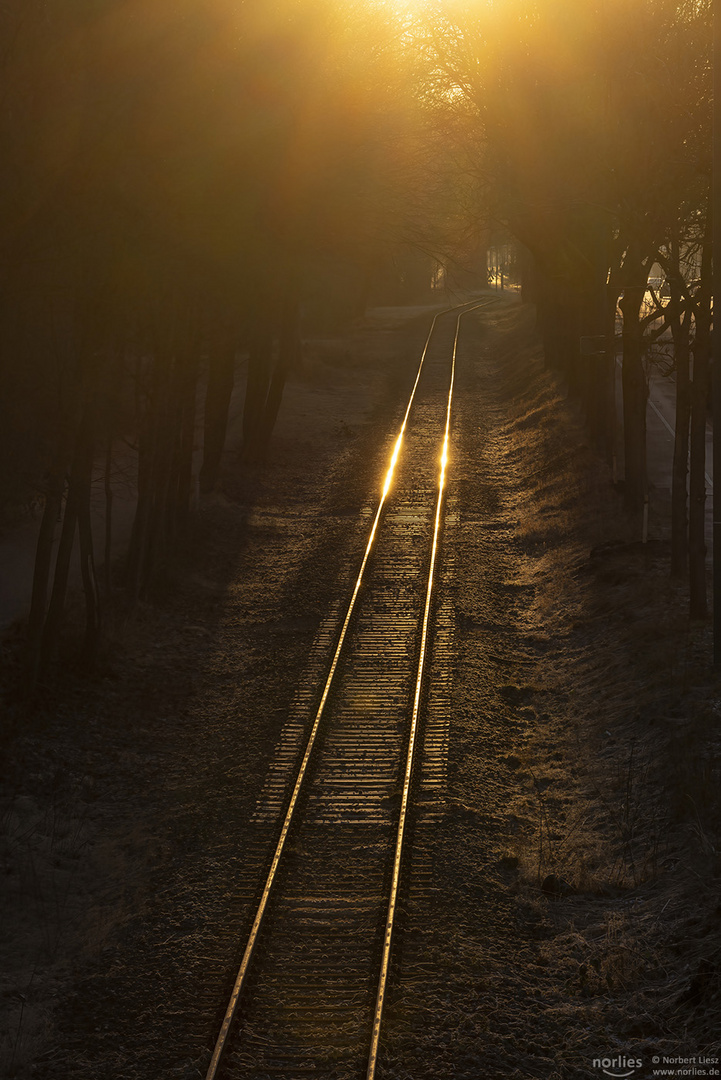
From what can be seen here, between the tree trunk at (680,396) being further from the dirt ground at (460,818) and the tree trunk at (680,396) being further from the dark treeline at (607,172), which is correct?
the dirt ground at (460,818)

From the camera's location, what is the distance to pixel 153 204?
11211 millimetres

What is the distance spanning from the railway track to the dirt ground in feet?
0.70

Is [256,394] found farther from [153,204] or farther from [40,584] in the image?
[153,204]

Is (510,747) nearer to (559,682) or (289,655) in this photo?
(559,682)

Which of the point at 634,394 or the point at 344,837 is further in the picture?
the point at 634,394

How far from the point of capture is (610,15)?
62.2 feet

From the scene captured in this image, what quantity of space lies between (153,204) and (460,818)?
22.2 feet

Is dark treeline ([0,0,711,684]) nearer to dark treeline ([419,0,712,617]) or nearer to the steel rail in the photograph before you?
dark treeline ([419,0,712,617])

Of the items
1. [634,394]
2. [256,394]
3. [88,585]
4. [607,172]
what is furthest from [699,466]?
[256,394]

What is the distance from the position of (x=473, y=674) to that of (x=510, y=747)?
1.88 m

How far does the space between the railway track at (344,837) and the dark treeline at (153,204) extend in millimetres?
3239

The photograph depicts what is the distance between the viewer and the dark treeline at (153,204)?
998 centimetres

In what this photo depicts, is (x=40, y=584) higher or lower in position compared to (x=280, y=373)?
lower

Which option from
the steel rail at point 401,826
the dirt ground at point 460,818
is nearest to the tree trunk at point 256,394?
the dirt ground at point 460,818
